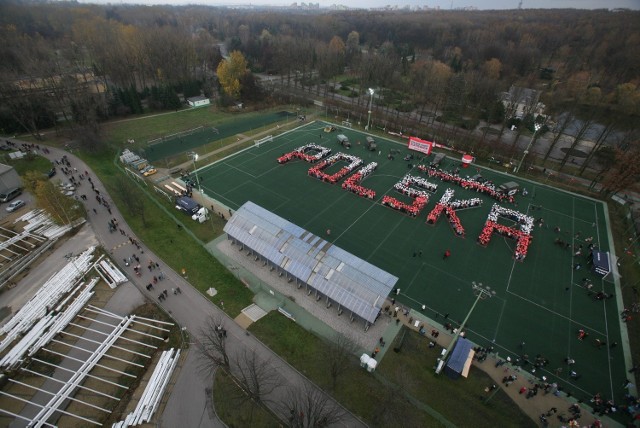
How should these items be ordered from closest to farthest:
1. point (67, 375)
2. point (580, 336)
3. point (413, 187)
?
point (67, 375) < point (580, 336) < point (413, 187)

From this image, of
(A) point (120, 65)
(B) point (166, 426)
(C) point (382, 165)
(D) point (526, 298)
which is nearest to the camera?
(B) point (166, 426)

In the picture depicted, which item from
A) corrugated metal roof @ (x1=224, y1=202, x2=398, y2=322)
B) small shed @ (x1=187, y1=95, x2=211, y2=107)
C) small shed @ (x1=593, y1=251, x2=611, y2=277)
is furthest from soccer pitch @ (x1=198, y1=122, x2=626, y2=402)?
small shed @ (x1=187, y1=95, x2=211, y2=107)

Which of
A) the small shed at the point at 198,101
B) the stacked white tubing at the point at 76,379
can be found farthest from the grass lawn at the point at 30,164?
the small shed at the point at 198,101

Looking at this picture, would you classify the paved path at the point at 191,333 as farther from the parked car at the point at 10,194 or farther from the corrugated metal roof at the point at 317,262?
the parked car at the point at 10,194

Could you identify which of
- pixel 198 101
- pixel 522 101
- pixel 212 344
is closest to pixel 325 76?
pixel 198 101

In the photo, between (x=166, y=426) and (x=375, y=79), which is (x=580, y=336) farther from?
(x=375, y=79)

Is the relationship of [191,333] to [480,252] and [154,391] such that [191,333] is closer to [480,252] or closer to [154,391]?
[154,391]

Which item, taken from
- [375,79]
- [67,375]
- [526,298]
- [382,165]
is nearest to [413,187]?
[382,165]
